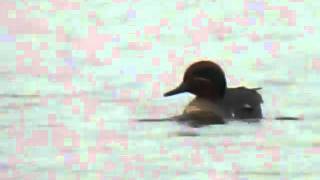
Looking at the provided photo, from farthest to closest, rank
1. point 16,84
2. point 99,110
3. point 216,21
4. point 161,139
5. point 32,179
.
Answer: point 216,21
point 16,84
point 99,110
point 161,139
point 32,179

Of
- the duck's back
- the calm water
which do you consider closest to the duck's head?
the duck's back

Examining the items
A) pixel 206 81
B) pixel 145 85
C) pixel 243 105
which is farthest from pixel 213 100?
pixel 145 85

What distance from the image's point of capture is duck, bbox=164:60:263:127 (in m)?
15.9

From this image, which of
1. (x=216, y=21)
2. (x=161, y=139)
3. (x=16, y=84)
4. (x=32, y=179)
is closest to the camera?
(x=32, y=179)

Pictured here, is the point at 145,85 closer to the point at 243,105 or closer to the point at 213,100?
the point at 213,100

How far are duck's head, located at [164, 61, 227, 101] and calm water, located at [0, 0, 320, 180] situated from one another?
0.38m

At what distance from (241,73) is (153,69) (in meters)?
0.95

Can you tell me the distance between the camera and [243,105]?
1595 centimetres

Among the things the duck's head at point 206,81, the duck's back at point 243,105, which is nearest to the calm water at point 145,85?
the duck's back at point 243,105

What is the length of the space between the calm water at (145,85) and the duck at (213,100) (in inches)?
4.4

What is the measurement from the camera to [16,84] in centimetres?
1864

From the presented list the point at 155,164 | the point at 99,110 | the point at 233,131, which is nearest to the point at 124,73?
the point at 99,110

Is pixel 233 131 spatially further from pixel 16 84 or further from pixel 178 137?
pixel 16 84

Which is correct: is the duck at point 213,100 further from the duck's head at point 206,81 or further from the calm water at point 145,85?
the calm water at point 145,85
